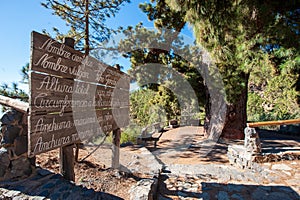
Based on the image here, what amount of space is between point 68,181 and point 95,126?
26.0 inches

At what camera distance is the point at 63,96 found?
4.91 ft

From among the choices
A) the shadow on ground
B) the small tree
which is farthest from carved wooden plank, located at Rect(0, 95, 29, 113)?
the small tree

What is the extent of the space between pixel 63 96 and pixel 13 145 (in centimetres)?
70

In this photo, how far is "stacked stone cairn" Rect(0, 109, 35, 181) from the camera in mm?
1526

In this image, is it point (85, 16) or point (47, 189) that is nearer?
point (47, 189)

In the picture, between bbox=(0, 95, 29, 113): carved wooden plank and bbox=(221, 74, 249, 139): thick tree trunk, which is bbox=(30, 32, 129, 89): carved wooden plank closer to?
bbox=(0, 95, 29, 113): carved wooden plank

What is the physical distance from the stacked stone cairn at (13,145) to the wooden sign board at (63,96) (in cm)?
50

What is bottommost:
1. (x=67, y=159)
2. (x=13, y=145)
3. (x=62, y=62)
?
(x=67, y=159)

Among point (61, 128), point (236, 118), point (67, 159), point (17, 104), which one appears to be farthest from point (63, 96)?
point (236, 118)

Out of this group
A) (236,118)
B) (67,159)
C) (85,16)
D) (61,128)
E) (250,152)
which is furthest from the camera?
(236,118)

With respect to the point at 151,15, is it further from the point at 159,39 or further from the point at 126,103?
the point at 126,103

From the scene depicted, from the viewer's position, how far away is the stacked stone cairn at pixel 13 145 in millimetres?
1526

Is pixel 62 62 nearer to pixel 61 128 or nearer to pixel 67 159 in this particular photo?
pixel 61 128

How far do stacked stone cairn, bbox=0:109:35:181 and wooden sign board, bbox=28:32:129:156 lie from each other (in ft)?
1.63
